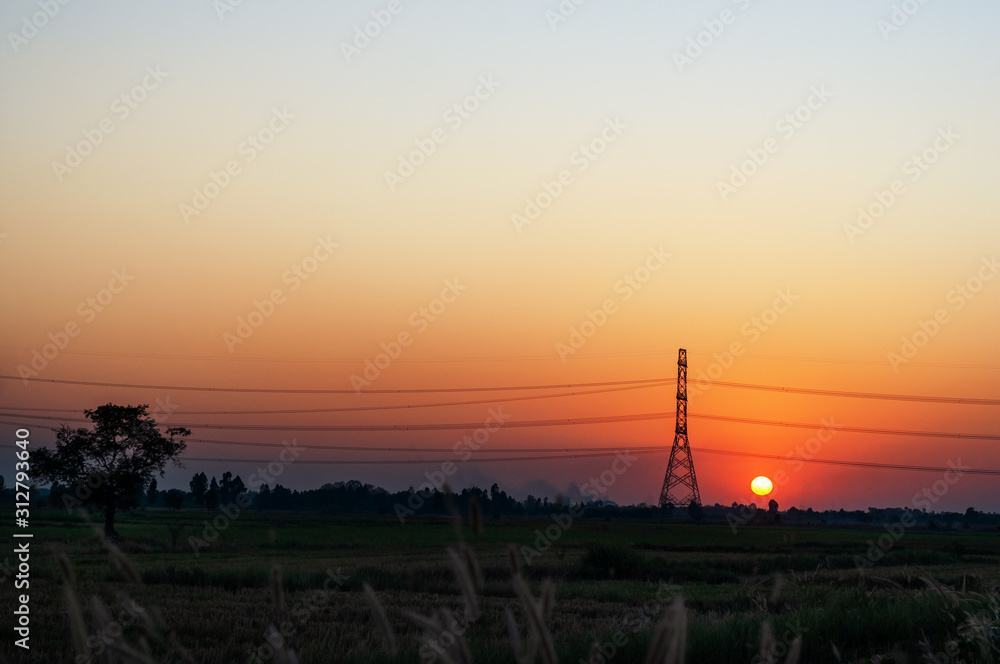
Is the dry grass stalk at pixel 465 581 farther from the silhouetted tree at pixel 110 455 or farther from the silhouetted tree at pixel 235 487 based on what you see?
the silhouetted tree at pixel 235 487

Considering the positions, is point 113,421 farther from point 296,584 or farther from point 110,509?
point 296,584

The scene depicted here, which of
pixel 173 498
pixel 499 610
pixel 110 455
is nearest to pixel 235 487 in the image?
pixel 173 498


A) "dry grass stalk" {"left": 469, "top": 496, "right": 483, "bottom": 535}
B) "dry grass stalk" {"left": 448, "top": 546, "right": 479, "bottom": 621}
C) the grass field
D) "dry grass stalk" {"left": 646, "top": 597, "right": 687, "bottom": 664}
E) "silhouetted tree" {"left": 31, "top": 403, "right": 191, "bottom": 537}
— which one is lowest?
"dry grass stalk" {"left": 646, "top": 597, "right": 687, "bottom": 664}

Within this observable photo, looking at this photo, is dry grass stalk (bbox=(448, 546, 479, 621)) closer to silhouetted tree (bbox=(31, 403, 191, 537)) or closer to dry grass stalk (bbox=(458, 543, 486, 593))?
dry grass stalk (bbox=(458, 543, 486, 593))

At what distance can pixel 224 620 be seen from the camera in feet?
49.0

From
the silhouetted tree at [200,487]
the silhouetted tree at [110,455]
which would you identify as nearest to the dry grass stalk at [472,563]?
the silhouetted tree at [110,455]

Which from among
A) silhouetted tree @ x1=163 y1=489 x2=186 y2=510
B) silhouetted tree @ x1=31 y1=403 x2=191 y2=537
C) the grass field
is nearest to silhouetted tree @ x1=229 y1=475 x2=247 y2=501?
silhouetted tree @ x1=163 y1=489 x2=186 y2=510

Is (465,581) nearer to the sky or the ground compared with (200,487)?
nearer to the ground

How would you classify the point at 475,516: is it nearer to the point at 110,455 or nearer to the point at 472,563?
the point at 472,563

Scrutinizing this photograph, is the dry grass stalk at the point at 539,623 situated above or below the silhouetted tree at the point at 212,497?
below

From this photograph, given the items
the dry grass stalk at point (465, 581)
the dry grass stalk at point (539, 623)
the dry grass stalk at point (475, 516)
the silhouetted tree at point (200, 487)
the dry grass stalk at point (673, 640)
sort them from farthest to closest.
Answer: the silhouetted tree at point (200, 487)
the dry grass stalk at point (465, 581)
the dry grass stalk at point (475, 516)
the dry grass stalk at point (539, 623)
the dry grass stalk at point (673, 640)

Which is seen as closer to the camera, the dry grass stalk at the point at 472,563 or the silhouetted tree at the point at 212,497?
the dry grass stalk at the point at 472,563

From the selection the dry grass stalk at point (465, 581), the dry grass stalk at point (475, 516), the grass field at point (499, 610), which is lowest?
the dry grass stalk at point (465, 581)

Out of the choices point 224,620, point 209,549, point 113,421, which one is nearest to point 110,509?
point 113,421
